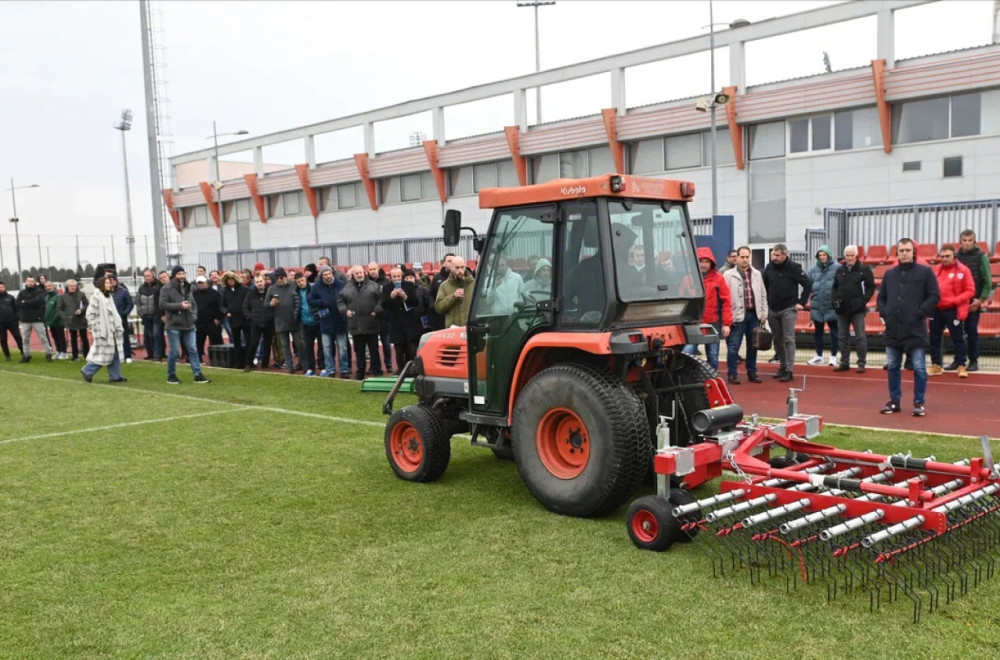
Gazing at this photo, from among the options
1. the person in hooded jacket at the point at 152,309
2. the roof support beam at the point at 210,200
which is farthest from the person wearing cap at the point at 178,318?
the roof support beam at the point at 210,200

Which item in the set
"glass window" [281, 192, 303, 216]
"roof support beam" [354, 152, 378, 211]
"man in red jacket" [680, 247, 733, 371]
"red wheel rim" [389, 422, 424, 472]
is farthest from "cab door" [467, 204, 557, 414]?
"glass window" [281, 192, 303, 216]

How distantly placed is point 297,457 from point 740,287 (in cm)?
647

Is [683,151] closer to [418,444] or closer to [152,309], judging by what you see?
[152,309]

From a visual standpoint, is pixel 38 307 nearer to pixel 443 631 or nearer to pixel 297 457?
pixel 297 457

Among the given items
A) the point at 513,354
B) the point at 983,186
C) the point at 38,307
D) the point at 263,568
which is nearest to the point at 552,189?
the point at 513,354

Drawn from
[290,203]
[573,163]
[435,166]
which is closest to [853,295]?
[573,163]

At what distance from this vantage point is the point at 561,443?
5637mm

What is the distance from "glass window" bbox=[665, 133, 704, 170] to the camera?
28.8 metres

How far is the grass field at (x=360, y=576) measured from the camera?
3.81m

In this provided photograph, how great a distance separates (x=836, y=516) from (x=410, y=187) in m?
35.0

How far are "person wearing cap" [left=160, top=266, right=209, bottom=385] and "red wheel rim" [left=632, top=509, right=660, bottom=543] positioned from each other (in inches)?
378

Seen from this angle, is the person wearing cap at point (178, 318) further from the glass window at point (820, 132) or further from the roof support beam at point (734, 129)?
the glass window at point (820, 132)

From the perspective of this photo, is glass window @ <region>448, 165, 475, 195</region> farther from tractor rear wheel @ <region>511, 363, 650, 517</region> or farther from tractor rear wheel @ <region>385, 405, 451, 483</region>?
tractor rear wheel @ <region>511, 363, 650, 517</region>

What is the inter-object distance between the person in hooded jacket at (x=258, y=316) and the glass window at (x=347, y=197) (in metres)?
26.5
